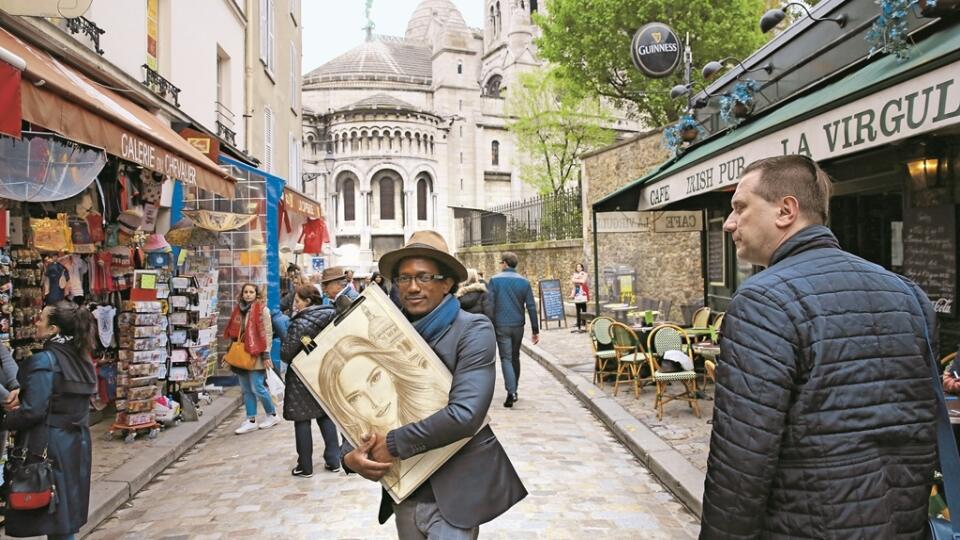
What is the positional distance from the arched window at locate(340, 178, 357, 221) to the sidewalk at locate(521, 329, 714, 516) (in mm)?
44795

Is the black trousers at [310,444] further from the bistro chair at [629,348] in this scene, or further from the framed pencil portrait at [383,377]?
the bistro chair at [629,348]

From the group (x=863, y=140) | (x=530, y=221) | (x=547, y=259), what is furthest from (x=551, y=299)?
(x=863, y=140)

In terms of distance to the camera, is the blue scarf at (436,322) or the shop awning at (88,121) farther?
the shop awning at (88,121)

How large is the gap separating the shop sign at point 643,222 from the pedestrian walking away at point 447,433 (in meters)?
8.46

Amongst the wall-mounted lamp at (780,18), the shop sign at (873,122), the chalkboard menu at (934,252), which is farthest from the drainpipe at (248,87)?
the chalkboard menu at (934,252)

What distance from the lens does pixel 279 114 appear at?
59.2 ft

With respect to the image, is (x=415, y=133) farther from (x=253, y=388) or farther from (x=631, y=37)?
(x=253, y=388)

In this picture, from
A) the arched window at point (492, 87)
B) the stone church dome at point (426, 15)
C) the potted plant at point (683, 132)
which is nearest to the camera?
the potted plant at point (683, 132)

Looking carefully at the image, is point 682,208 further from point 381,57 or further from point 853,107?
point 381,57

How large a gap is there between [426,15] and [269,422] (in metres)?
70.7

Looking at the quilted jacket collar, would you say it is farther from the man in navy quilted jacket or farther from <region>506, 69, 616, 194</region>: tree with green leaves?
<region>506, 69, 616, 194</region>: tree with green leaves

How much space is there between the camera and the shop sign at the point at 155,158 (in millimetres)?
4942

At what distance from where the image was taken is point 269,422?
798 cm

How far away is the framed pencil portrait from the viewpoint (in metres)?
2.28
